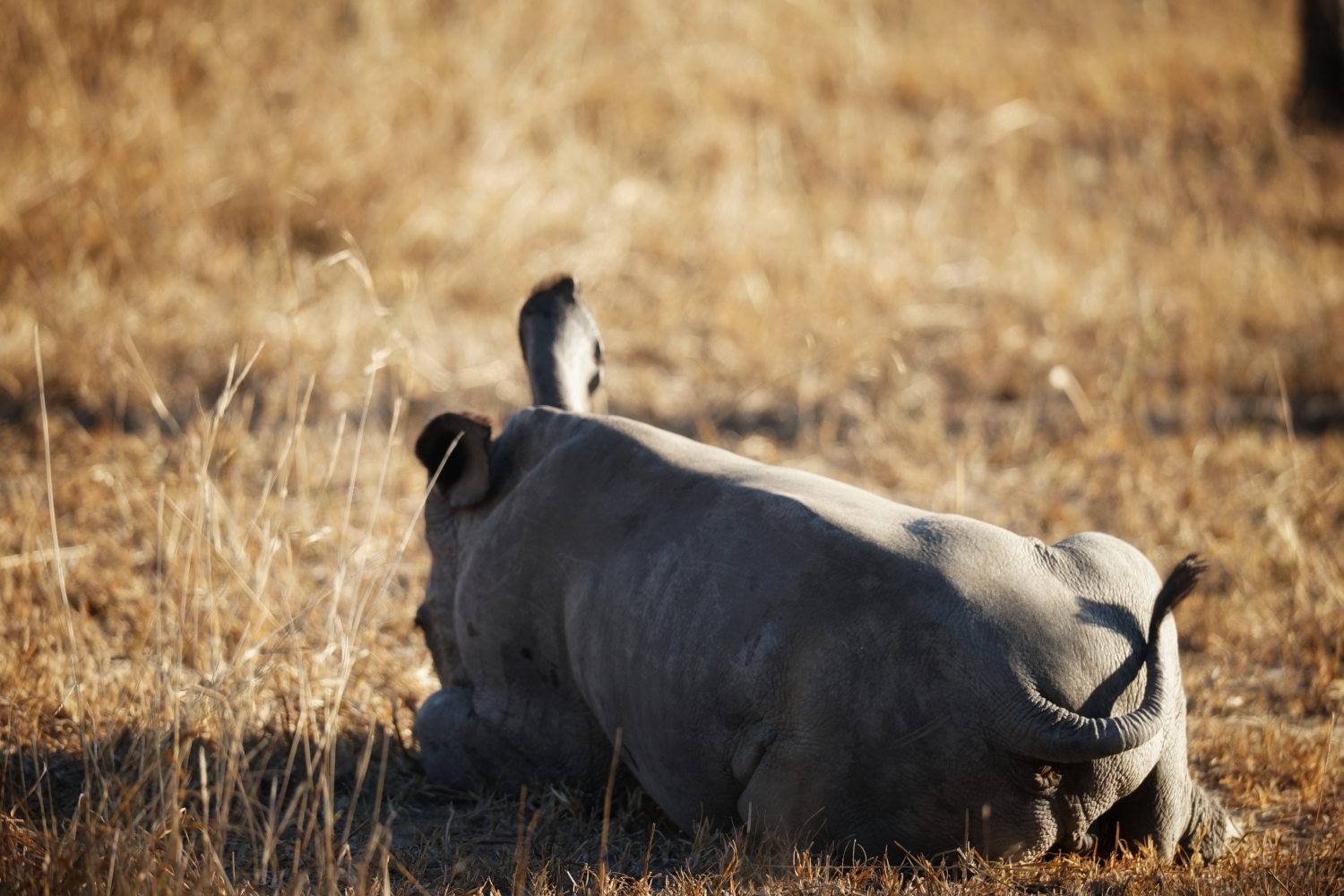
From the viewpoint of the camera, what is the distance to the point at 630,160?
8.45 m

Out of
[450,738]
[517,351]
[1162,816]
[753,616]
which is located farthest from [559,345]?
[517,351]

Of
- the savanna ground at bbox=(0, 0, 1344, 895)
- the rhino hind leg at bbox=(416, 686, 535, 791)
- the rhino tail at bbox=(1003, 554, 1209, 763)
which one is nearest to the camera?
the rhino tail at bbox=(1003, 554, 1209, 763)

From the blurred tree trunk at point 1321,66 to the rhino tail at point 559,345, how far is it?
8479mm

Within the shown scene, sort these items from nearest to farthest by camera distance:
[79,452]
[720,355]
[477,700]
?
[477,700] → [79,452] → [720,355]

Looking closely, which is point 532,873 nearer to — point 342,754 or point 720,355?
point 342,754

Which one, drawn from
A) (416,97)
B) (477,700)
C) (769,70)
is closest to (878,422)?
(477,700)

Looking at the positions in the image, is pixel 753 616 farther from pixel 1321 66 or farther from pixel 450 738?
pixel 1321 66

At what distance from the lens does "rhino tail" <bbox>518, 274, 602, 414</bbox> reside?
296 centimetres

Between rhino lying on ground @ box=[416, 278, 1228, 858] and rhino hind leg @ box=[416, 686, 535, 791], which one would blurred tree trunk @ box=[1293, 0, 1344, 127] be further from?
rhino hind leg @ box=[416, 686, 535, 791]

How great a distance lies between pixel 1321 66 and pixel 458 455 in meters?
9.25

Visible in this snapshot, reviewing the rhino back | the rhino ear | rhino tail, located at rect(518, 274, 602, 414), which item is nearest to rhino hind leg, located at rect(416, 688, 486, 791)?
the rhino back

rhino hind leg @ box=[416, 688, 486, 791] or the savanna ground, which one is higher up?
the savanna ground

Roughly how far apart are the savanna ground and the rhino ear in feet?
0.88

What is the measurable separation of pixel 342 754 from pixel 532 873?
746 mm
